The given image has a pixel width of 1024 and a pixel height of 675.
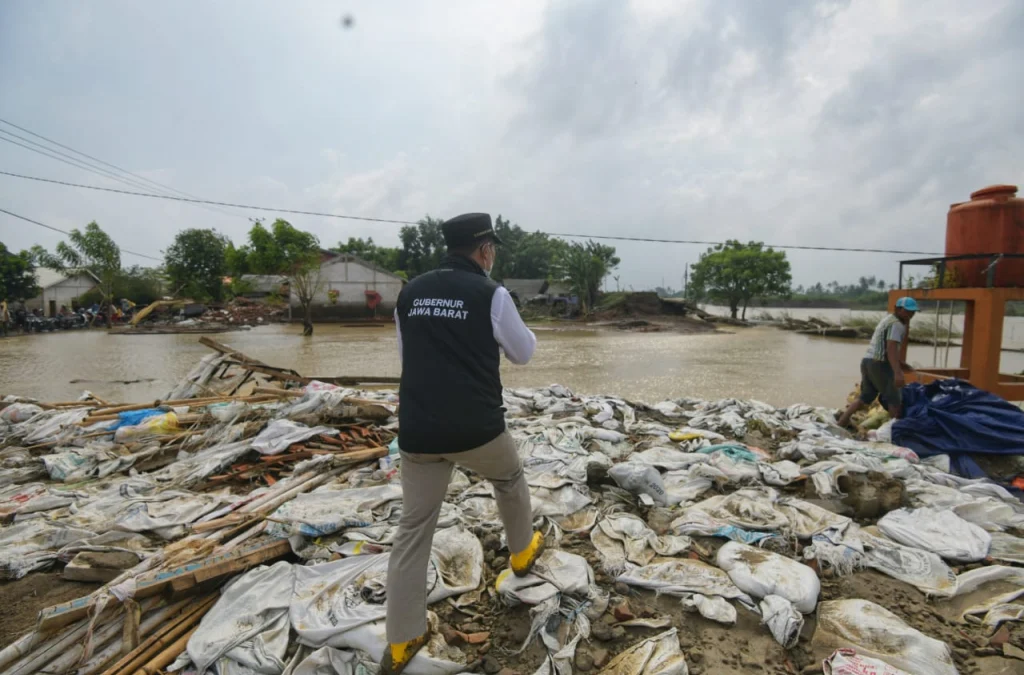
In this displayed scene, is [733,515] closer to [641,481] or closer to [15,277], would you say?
[641,481]

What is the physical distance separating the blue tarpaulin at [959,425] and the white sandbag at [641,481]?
2591 mm

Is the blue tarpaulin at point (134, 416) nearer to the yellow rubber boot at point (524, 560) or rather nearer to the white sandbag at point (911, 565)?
the yellow rubber boot at point (524, 560)

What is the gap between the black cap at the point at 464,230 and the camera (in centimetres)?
198

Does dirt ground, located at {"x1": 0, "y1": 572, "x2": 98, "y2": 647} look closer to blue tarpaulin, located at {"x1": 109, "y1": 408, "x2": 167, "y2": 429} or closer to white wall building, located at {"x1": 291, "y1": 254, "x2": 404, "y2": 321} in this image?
blue tarpaulin, located at {"x1": 109, "y1": 408, "x2": 167, "y2": 429}

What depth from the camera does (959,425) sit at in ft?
13.6

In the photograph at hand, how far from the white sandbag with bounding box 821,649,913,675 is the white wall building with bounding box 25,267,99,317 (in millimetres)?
36971

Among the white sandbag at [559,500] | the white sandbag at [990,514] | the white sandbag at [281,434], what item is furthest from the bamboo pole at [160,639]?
the white sandbag at [990,514]

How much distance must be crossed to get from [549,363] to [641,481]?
9.84 m

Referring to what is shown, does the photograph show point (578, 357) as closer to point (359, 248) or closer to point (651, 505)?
point (651, 505)

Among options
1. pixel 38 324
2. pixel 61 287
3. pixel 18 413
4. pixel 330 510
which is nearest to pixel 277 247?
pixel 38 324

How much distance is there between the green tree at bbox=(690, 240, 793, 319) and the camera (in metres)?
32.8

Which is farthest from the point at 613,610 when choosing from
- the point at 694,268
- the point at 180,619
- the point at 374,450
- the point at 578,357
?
the point at 694,268

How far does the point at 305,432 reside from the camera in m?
Result: 4.41

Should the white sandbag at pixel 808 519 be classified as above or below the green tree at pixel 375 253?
below
